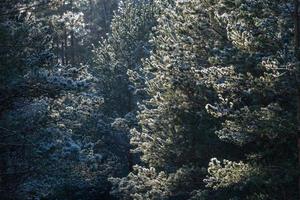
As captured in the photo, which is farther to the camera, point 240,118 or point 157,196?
point 157,196

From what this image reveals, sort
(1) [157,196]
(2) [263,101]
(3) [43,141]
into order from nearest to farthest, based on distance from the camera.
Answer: (2) [263,101], (3) [43,141], (1) [157,196]

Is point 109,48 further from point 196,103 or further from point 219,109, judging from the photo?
point 219,109

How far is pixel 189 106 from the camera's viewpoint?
746 inches

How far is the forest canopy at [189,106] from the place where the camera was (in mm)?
12297

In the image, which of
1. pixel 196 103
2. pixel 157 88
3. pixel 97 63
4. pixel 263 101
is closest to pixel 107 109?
pixel 97 63

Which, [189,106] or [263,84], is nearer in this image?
[263,84]

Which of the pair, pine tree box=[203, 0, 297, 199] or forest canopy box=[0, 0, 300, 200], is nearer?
pine tree box=[203, 0, 297, 199]

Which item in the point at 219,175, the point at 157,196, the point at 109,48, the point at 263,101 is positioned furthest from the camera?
the point at 109,48

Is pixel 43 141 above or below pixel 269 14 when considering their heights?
below

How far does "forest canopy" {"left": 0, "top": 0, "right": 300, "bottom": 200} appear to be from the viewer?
1230 centimetres

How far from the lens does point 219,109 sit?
13312 millimetres

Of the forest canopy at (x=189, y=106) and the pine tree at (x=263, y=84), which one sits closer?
the pine tree at (x=263, y=84)

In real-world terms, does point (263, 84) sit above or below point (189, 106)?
below

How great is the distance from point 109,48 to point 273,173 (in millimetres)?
18443
